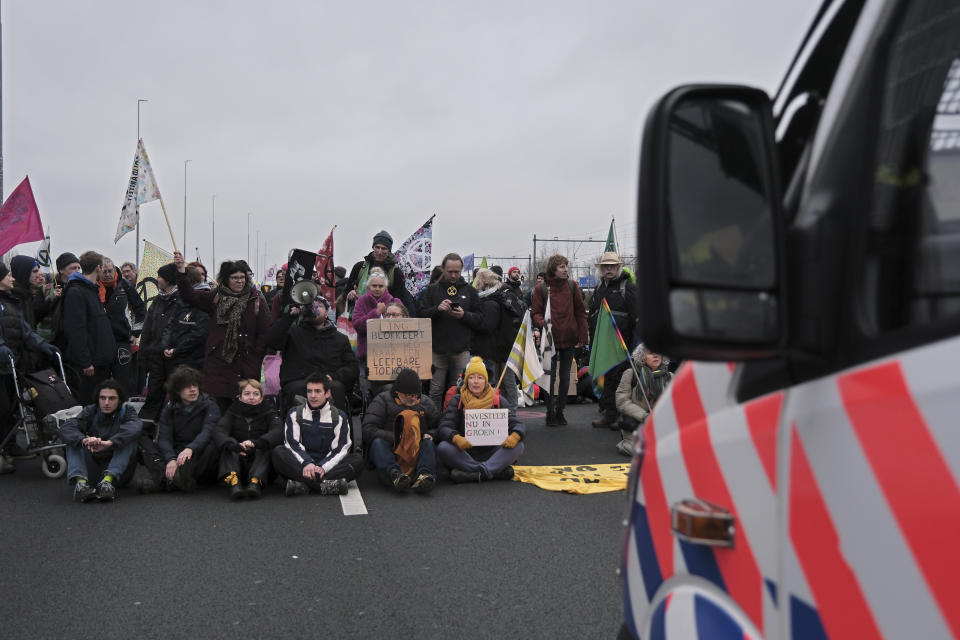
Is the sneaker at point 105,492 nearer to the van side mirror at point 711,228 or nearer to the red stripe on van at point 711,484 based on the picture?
the red stripe on van at point 711,484

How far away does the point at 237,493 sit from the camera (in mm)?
6723

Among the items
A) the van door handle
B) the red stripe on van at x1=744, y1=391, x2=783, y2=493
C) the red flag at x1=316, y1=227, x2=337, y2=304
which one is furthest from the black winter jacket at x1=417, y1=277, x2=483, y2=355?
the red stripe on van at x1=744, y1=391, x2=783, y2=493

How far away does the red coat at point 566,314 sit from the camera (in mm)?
10016

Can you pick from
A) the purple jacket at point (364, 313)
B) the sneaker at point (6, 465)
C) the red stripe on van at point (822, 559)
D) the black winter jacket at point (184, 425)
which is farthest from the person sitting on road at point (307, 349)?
the red stripe on van at point (822, 559)

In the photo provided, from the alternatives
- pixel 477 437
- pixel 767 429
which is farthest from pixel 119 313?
pixel 767 429

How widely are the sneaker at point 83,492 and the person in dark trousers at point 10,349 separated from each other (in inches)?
59.9

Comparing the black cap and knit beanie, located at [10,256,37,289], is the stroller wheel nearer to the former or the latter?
knit beanie, located at [10,256,37,289]

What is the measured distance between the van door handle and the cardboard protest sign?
19.5 ft

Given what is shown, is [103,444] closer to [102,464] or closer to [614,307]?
[102,464]

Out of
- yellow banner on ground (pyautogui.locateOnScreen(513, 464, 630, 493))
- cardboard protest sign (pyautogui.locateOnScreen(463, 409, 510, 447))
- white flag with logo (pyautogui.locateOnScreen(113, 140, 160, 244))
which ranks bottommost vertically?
yellow banner on ground (pyautogui.locateOnScreen(513, 464, 630, 493))

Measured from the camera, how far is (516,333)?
10211 mm

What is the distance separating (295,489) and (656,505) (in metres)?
5.59

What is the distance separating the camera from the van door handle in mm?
1405

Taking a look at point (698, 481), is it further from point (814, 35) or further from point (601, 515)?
point (601, 515)
